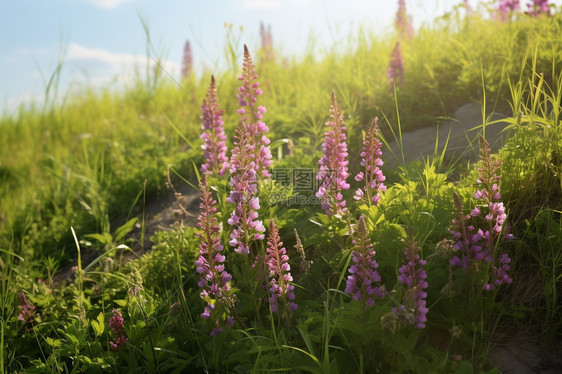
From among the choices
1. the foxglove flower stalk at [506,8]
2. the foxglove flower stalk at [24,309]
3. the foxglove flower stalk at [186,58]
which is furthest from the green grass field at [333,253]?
the foxglove flower stalk at [186,58]

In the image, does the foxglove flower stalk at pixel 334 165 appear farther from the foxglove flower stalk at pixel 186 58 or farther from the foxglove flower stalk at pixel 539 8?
the foxglove flower stalk at pixel 186 58

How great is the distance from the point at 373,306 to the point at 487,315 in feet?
2.38

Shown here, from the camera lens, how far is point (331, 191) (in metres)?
3.17

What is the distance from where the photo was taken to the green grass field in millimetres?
2488

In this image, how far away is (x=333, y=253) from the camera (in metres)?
3.30

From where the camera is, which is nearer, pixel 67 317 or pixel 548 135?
pixel 548 135

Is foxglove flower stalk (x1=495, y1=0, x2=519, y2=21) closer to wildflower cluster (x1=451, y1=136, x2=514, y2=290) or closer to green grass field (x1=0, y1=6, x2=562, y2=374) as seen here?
green grass field (x1=0, y1=6, x2=562, y2=374)

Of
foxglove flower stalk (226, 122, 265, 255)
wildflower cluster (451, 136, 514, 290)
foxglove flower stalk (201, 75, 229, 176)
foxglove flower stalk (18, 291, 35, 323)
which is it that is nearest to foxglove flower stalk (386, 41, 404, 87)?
foxglove flower stalk (201, 75, 229, 176)

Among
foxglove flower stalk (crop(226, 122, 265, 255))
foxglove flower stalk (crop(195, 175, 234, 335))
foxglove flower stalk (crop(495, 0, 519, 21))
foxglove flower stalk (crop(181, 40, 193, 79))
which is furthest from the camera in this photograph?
foxglove flower stalk (crop(181, 40, 193, 79))

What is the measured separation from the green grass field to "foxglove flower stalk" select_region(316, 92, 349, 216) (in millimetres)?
135

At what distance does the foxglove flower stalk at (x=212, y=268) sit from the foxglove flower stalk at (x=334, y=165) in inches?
33.3

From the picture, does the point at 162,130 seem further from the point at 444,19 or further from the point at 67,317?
the point at 444,19

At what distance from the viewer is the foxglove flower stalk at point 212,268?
255cm

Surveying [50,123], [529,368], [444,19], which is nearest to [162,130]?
[50,123]
